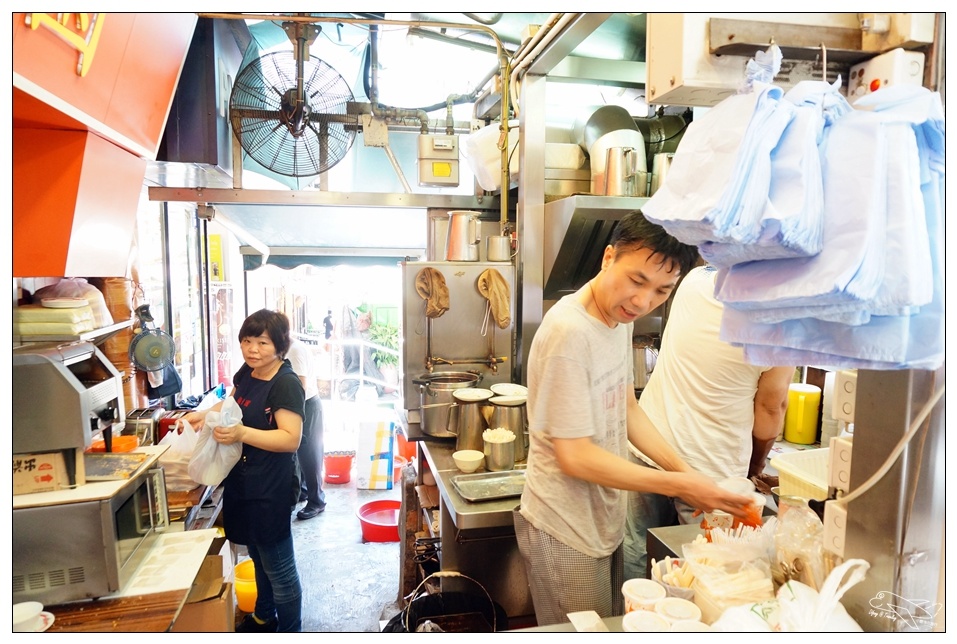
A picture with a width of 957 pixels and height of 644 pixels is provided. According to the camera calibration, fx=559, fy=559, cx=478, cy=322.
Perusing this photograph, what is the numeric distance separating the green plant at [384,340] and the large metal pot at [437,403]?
410cm

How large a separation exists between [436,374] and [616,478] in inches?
69.1

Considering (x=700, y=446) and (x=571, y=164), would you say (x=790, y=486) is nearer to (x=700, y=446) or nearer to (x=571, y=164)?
(x=700, y=446)

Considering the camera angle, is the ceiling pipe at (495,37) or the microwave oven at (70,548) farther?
the ceiling pipe at (495,37)

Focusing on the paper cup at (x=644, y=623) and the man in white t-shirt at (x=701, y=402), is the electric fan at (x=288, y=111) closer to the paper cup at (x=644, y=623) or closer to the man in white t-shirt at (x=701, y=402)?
the man in white t-shirt at (x=701, y=402)

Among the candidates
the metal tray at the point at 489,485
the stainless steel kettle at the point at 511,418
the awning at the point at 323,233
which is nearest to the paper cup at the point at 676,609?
the metal tray at the point at 489,485

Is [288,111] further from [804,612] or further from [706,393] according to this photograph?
[804,612]

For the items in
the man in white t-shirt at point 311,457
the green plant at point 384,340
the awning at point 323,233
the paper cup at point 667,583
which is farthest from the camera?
the green plant at point 384,340

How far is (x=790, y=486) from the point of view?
1.55m

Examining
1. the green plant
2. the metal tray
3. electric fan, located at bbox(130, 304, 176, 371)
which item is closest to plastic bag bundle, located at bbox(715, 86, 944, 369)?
the metal tray

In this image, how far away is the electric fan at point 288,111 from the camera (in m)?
3.33

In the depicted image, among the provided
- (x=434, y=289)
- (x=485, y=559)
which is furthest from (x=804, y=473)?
(x=434, y=289)

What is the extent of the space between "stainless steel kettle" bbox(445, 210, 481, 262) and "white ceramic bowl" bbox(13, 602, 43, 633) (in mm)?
2455

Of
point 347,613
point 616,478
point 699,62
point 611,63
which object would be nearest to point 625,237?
point 699,62

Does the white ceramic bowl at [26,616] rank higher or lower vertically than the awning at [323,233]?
lower
